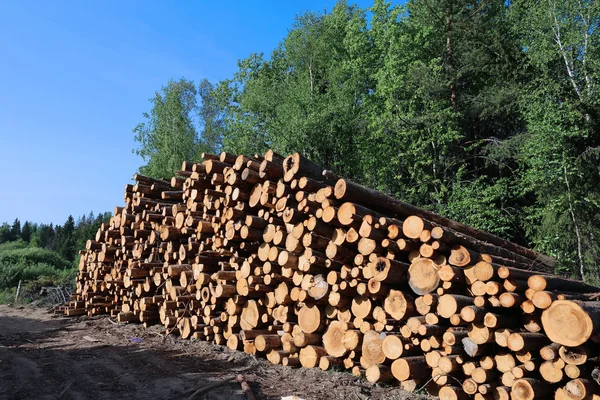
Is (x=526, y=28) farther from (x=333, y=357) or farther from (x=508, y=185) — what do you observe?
(x=333, y=357)

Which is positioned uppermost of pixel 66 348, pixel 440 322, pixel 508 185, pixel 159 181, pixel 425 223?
pixel 508 185

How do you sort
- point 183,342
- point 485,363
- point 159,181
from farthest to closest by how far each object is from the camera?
point 159,181 → point 183,342 → point 485,363

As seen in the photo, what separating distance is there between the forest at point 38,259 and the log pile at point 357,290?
13034mm

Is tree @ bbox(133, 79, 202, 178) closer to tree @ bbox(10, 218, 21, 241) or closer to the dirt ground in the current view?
the dirt ground

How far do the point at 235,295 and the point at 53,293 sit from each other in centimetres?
1345

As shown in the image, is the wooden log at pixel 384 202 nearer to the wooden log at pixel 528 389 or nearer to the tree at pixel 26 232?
the wooden log at pixel 528 389

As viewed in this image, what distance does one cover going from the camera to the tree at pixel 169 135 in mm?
25219

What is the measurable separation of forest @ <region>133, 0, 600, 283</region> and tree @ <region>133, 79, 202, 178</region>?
0.38ft

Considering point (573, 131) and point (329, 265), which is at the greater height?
point (573, 131)

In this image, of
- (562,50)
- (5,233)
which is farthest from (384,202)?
(5,233)

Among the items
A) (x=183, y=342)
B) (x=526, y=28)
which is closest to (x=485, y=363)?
(x=183, y=342)

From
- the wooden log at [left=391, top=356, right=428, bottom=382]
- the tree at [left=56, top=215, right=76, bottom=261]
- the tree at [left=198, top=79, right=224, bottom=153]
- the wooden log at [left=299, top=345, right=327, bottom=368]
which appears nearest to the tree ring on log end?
the wooden log at [left=391, top=356, right=428, bottom=382]

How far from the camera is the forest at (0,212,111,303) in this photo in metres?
20.9

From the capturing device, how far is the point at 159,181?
10.2m
